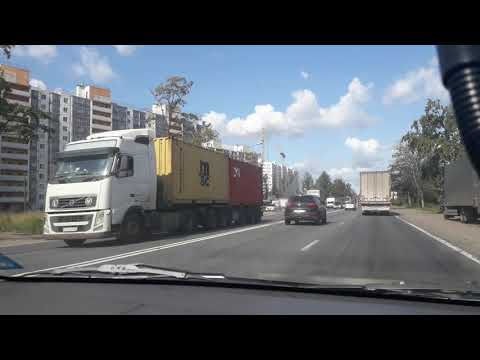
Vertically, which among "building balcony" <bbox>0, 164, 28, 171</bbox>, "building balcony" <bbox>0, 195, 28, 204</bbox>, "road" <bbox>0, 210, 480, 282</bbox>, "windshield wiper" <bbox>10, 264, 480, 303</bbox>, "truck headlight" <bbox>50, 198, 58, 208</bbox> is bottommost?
"road" <bbox>0, 210, 480, 282</bbox>

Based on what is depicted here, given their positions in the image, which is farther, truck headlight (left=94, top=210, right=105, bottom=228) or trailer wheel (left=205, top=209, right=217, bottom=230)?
trailer wheel (left=205, top=209, right=217, bottom=230)

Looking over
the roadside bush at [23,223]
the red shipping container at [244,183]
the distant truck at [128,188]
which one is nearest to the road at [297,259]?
the distant truck at [128,188]

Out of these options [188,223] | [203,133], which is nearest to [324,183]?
[203,133]

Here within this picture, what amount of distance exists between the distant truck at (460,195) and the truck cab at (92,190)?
53.5 feet

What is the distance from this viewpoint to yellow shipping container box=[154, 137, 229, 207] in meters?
15.9

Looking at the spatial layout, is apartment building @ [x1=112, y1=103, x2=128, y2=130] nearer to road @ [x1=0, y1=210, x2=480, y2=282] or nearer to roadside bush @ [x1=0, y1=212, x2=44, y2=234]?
roadside bush @ [x1=0, y1=212, x2=44, y2=234]

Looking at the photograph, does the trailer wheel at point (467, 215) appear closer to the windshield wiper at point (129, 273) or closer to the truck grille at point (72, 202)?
the truck grille at point (72, 202)

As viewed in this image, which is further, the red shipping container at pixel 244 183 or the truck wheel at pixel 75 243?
the red shipping container at pixel 244 183

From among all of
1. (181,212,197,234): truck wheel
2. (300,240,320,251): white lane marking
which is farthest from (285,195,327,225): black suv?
(300,240,320,251): white lane marking

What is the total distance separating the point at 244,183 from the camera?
927 inches

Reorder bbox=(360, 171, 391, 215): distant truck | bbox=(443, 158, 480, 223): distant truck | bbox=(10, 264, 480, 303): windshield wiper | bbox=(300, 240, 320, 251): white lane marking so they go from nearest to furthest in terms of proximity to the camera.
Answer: bbox=(10, 264, 480, 303): windshield wiper → bbox=(300, 240, 320, 251): white lane marking → bbox=(443, 158, 480, 223): distant truck → bbox=(360, 171, 391, 215): distant truck

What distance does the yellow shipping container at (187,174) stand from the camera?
15914mm
